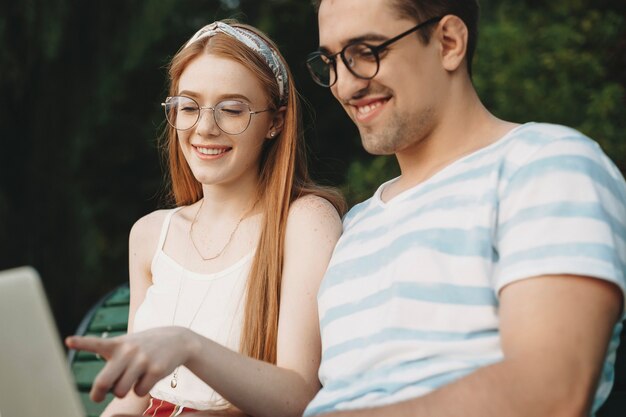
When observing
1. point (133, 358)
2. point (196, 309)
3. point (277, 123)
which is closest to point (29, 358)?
point (133, 358)

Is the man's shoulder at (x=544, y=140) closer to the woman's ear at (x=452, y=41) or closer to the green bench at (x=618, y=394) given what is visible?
the woman's ear at (x=452, y=41)

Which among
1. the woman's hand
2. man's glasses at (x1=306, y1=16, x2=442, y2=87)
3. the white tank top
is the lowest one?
the white tank top

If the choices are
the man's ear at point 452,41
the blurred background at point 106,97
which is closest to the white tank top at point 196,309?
the man's ear at point 452,41

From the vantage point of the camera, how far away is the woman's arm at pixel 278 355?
5.60ft

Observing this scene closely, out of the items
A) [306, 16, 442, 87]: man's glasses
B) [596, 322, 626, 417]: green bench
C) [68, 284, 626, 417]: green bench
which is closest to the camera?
[306, 16, 442, 87]: man's glasses

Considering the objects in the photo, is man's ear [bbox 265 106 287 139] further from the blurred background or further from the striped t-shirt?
the blurred background

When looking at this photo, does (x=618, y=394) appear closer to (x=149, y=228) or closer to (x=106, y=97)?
(x=149, y=228)

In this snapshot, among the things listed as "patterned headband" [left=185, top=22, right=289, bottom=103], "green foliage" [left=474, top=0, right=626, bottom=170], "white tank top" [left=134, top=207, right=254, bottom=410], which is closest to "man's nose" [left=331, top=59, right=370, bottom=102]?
"patterned headband" [left=185, top=22, right=289, bottom=103]

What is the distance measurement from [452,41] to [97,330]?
1.90 m

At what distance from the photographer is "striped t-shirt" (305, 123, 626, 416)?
1.72m

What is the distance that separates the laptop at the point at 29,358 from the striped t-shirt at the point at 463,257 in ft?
2.55

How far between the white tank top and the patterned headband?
52 cm

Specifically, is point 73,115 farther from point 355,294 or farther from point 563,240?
point 563,240

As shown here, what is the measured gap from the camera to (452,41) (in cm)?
220
